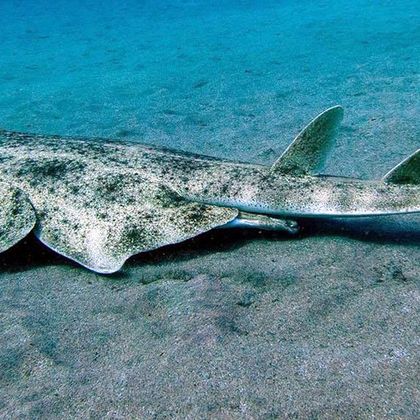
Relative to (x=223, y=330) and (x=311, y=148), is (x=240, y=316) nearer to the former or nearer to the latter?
(x=223, y=330)

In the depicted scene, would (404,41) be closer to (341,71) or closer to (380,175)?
(341,71)

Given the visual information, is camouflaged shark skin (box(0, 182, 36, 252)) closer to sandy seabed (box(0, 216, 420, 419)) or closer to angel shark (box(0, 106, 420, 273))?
angel shark (box(0, 106, 420, 273))

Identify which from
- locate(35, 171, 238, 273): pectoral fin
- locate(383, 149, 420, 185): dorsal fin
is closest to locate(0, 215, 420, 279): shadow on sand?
locate(35, 171, 238, 273): pectoral fin

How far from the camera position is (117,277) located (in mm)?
3541

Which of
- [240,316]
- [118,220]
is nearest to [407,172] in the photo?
[240,316]

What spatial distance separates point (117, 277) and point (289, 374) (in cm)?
173

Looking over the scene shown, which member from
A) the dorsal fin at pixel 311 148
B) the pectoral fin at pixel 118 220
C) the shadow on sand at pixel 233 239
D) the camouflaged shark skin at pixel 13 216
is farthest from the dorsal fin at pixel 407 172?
the camouflaged shark skin at pixel 13 216

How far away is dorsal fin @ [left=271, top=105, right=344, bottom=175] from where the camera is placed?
411cm

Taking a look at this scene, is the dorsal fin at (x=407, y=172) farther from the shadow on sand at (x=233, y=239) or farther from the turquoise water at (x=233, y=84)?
the turquoise water at (x=233, y=84)

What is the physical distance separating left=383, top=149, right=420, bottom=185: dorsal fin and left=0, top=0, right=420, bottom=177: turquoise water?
5.89 ft

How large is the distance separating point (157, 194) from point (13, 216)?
4.28ft

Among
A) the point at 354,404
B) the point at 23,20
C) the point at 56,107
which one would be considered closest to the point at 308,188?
the point at 354,404

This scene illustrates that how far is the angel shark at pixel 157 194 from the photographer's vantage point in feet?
11.8

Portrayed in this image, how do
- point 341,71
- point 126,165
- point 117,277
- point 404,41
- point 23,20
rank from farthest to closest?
point 23,20
point 404,41
point 341,71
point 126,165
point 117,277
